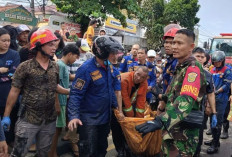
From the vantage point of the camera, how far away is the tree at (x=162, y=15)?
24605 millimetres

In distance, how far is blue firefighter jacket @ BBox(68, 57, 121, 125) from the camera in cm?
275

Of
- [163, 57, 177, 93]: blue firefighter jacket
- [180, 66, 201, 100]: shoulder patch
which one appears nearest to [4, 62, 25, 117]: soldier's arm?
[180, 66, 201, 100]: shoulder patch

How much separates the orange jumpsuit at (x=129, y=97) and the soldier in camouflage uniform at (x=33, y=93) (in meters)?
1.51

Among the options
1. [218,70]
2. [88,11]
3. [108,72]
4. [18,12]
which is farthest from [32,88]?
[18,12]

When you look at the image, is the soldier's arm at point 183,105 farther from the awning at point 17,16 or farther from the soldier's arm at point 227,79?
the awning at point 17,16

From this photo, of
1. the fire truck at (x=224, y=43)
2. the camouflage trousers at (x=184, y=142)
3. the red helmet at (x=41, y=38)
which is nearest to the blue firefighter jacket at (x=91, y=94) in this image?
the red helmet at (x=41, y=38)

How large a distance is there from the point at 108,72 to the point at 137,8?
12497mm

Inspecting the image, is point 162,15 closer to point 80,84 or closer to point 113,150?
point 113,150

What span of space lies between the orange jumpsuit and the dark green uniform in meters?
1.48

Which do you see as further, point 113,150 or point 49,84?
point 113,150

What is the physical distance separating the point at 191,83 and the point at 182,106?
0.24m

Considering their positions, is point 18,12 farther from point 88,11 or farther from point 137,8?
point 137,8

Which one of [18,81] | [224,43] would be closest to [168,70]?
[18,81]

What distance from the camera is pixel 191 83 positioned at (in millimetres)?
2221
